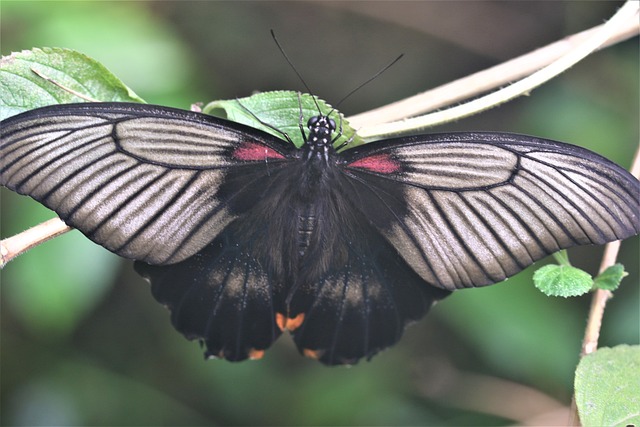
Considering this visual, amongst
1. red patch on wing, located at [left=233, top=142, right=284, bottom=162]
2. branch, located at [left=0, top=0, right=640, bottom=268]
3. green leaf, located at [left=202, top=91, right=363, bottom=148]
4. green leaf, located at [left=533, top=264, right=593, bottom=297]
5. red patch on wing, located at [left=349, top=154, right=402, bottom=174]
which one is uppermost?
branch, located at [left=0, top=0, right=640, bottom=268]

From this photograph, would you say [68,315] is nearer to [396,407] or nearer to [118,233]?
[118,233]

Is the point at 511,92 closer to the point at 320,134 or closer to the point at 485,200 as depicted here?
the point at 485,200

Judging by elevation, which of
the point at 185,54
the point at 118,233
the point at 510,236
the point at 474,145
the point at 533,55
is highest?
the point at 185,54

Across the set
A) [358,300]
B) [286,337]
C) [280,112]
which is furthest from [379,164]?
[286,337]

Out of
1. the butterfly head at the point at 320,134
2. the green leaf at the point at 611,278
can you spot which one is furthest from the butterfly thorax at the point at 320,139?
the green leaf at the point at 611,278

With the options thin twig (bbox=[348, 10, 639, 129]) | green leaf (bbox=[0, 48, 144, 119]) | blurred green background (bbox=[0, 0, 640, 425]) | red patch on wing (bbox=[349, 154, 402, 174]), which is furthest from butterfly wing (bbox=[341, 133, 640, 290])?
blurred green background (bbox=[0, 0, 640, 425])

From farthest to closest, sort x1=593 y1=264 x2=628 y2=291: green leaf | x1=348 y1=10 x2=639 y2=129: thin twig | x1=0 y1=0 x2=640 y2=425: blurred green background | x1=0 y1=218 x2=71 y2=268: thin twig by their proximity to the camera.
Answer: x1=0 y1=0 x2=640 y2=425: blurred green background
x1=348 y1=10 x2=639 y2=129: thin twig
x1=593 y1=264 x2=628 y2=291: green leaf
x1=0 y1=218 x2=71 y2=268: thin twig

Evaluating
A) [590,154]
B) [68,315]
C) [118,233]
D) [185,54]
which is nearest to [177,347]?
[68,315]

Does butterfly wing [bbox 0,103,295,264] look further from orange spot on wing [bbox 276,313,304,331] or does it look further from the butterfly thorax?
orange spot on wing [bbox 276,313,304,331]
